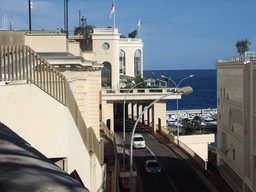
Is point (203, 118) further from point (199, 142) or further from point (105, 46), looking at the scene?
point (199, 142)

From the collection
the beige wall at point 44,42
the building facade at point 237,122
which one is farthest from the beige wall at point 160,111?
the beige wall at point 44,42

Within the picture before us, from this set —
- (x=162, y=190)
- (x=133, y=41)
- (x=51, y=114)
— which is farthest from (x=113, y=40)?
(x=51, y=114)

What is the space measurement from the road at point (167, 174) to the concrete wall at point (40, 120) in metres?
18.0

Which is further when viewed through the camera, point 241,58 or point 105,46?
point 105,46

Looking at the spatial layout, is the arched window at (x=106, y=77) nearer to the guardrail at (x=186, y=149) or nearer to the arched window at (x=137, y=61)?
the guardrail at (x=186, y=149)

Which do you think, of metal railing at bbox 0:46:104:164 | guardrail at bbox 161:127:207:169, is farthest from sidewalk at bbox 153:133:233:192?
metal railing at bbox 0:46:104:164

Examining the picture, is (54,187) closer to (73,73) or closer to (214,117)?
(73,73)

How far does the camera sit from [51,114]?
10.5m

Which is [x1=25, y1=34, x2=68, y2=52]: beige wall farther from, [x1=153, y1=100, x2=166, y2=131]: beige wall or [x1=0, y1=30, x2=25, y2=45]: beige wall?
[x1=153, y1=100, x2=166, y2=131]: beige wall

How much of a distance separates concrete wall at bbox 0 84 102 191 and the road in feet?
59.0

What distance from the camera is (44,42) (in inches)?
709

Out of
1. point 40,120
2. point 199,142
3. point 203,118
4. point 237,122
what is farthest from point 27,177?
point 203,118

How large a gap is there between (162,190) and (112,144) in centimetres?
1143

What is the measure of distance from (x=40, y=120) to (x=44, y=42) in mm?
8426
